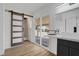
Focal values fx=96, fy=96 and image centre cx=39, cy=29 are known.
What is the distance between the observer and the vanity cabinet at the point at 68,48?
2023mm

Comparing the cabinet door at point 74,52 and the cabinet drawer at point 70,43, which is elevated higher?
the cabinet drawer at point 70,43

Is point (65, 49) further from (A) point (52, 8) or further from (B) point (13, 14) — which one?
(B) point (13, 14)

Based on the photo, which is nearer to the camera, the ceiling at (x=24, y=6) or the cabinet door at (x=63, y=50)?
the cabinet door at (x=63, y=50)

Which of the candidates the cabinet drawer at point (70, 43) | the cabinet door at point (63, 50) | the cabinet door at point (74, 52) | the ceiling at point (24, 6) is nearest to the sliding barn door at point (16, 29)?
the ceiling at point (24, 6)

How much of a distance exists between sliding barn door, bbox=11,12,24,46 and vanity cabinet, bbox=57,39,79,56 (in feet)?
10.5

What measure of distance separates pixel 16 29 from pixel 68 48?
387cm

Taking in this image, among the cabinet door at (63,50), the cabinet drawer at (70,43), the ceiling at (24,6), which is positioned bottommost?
the cabinet door at (63,50)

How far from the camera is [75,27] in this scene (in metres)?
2.64

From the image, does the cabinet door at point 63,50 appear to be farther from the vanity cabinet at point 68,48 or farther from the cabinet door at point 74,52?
the cabinet door at point 74,52

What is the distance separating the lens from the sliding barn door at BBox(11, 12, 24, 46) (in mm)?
5125

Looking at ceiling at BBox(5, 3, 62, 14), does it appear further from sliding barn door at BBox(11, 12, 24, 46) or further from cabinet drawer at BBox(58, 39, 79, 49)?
cabinet drawer at BBox(58, 39, 79, 49)

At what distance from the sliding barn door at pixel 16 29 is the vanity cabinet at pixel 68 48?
3191mm

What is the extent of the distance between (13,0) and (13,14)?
4671 millimetres

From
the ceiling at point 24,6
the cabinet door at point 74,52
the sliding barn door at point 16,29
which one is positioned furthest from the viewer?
the sliding barn door at point 16,29
